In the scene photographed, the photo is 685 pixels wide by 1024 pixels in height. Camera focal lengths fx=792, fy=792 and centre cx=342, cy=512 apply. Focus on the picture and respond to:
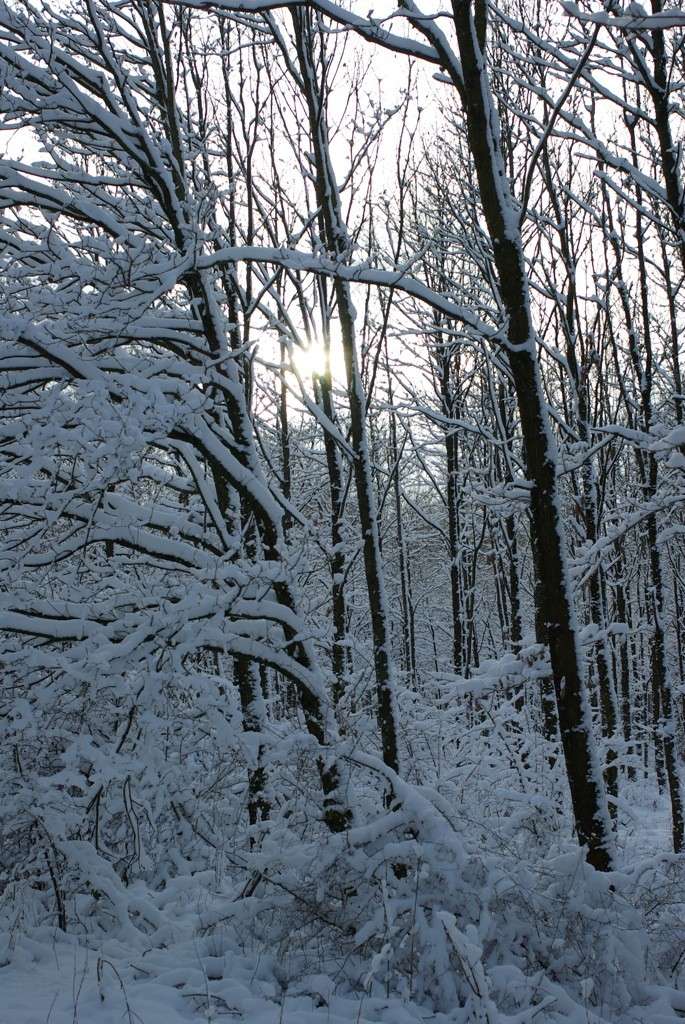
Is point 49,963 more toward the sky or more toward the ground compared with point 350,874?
more toward the ground

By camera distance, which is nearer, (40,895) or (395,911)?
(395,911)

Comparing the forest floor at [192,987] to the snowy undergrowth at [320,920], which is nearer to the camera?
the forest floor at [192,987]

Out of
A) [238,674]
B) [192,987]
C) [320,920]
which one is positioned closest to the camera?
[192,987]

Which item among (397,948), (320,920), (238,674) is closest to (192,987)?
(320,920)

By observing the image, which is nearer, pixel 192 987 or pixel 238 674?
pixel 192 987

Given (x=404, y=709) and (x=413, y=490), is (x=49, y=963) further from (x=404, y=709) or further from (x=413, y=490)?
(x=413, y=490)

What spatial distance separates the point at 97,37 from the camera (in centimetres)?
652

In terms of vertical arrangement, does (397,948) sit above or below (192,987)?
above

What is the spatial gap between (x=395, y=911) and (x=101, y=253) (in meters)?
4.87

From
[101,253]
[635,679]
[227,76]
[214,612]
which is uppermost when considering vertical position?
[227,76]

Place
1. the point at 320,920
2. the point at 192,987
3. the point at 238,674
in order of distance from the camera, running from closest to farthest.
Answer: the point at 192,987, the point at 320,920, the point at 238,674

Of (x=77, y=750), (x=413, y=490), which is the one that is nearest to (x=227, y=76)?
(x=77, y=750)

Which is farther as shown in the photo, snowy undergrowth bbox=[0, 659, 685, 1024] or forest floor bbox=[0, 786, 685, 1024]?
snowy undergrowth bbox=[0, 659, 685, 1024]

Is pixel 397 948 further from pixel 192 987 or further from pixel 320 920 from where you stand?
pixel 192 987
